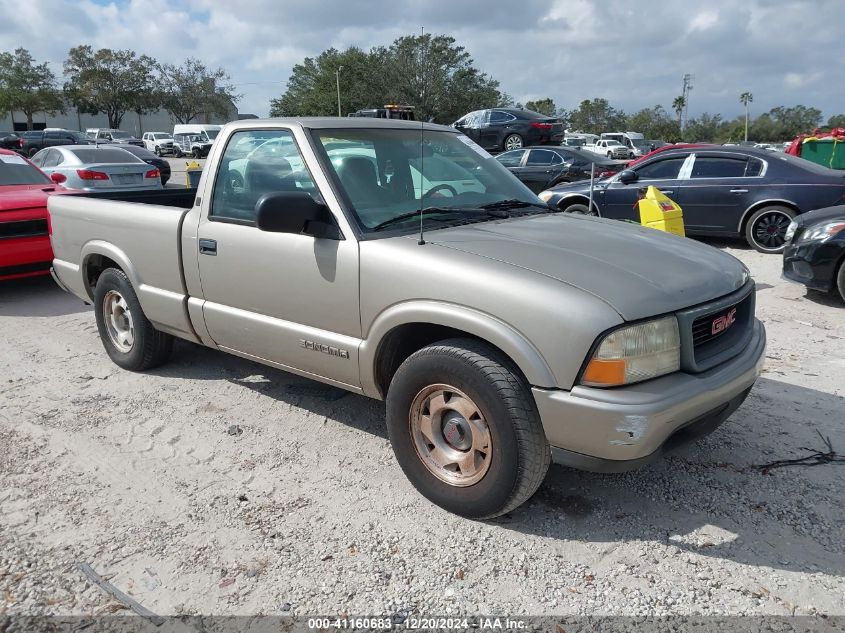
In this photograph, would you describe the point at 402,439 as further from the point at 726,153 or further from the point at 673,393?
the point at 726,153

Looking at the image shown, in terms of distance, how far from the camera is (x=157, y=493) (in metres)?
3.44

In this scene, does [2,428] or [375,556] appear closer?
[375,556]

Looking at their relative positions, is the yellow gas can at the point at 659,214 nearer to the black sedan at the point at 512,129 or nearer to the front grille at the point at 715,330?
the front grille at the point at 715,330

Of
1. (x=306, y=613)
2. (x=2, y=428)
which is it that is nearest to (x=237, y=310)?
(x=2, y=428)

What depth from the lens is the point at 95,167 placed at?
1298 centimetres

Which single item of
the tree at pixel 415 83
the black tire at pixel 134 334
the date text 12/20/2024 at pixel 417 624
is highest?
the tree at pixel 415 83

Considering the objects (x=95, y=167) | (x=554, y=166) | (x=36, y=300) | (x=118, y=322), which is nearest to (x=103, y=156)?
(x=95, y=167)

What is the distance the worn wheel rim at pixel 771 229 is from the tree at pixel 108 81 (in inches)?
2794

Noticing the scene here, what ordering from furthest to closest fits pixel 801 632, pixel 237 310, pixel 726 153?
pixel 726 153 < pixel 237 310 < pixel 801 632

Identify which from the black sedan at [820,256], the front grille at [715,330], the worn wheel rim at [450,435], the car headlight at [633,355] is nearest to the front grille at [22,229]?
the worn wheel rim at [450,435]

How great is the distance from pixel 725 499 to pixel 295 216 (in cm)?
252

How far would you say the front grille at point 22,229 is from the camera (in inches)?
276

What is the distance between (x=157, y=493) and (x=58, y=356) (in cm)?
275

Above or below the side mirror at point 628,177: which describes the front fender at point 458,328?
below
